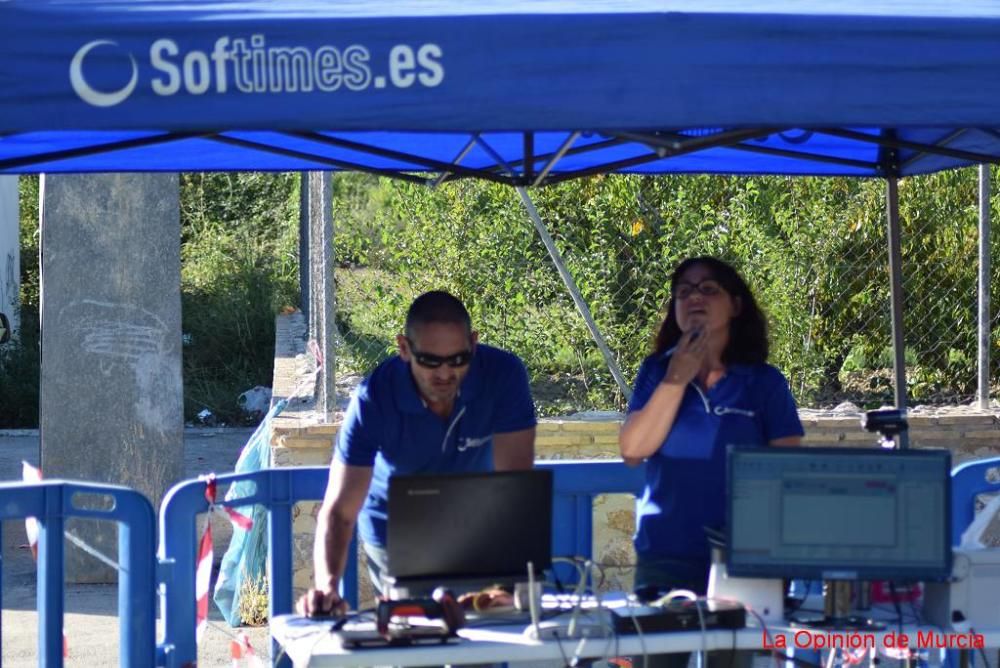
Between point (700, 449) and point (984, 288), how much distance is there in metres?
3.81

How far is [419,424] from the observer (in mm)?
4469

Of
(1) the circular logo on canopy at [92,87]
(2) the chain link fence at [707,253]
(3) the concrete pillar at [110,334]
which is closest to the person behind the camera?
(1) the circular logo on canopy at [92,87]

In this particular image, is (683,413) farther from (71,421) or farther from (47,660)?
(71,421)

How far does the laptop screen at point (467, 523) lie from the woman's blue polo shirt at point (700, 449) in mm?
535

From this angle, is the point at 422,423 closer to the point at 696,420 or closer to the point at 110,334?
the point at 696,420

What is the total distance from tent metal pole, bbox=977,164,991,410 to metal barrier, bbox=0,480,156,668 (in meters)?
4.65

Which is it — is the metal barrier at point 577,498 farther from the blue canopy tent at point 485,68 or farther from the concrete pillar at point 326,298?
the blue canopy tent at point 485,68

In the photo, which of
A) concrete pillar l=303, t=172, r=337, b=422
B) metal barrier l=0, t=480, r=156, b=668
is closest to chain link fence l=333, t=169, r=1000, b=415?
concrete pillar l=303, t=172, r=337, b=422

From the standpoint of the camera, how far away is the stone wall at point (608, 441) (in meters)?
7.00

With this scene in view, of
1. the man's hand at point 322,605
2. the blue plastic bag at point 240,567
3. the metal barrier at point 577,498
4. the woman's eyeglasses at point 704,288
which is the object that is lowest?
the blue plastic bag at point 240,567

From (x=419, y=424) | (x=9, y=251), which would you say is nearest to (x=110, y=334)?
(x=419, y=424)

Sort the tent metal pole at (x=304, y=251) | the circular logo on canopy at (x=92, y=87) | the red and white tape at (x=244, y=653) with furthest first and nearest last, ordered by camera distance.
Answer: the tent metal pole at (x=304, y=251), the red and white tape at (x=244, y=653), the circular logo on canopy at (x=92, y=87)

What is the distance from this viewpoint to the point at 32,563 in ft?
26.7

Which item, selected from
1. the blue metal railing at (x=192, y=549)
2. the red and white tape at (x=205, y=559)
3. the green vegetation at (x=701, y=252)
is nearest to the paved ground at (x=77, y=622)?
the red and white tape at (x=205, y=559)
